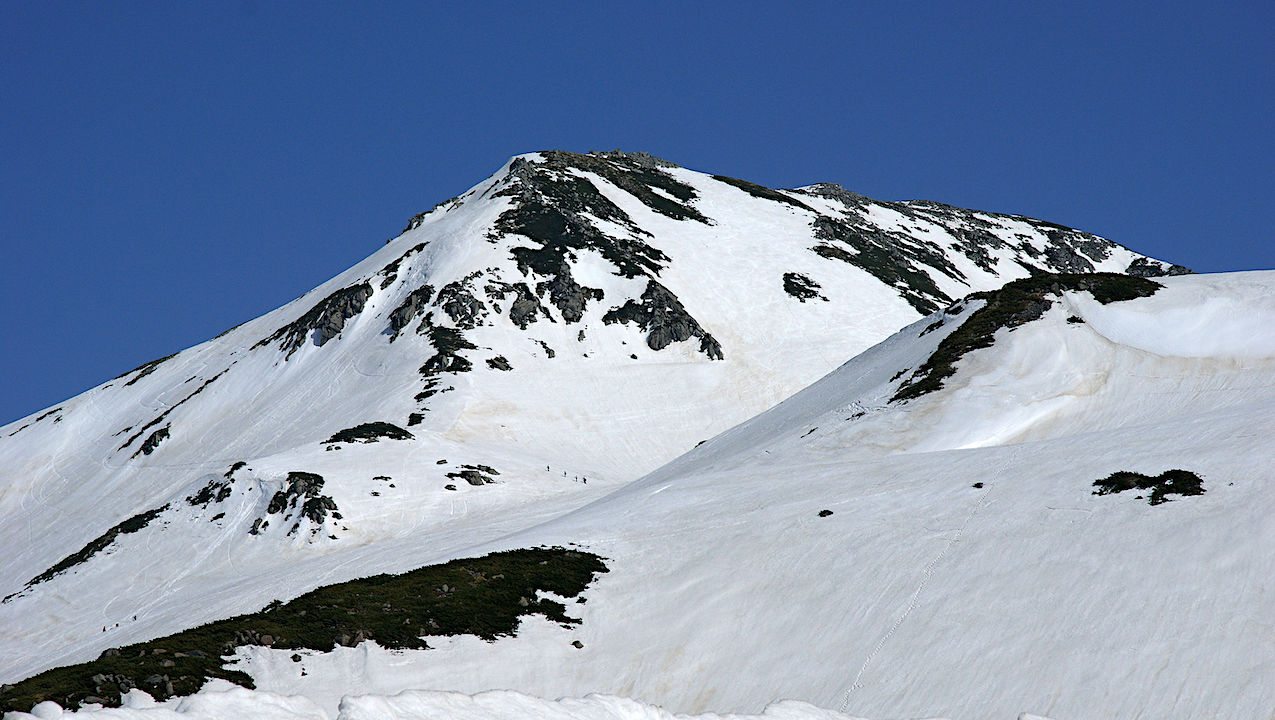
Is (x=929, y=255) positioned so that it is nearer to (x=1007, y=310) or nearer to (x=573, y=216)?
(x=573, y=216)

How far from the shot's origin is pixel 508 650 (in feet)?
119

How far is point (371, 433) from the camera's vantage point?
85812 millimetres

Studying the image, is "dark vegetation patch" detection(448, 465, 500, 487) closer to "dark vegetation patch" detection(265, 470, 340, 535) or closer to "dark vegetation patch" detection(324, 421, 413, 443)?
"dark vegetation patch" detection(324, 421, 413, 443)

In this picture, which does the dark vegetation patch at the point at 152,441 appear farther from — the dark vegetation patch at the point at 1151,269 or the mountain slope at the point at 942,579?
the dark vegetation patch at the point at 1151,269

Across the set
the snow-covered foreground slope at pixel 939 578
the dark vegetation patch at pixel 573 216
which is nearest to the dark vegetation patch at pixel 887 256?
the dark vegetation patch at pixel 573 216

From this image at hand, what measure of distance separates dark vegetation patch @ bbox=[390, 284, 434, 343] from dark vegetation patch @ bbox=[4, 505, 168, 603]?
37.9 m

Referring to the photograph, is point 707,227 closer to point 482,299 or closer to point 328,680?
point 482,299

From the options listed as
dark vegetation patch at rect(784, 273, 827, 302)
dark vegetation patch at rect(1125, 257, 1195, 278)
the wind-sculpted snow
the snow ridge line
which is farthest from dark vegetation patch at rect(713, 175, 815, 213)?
the wind-sculpted snow

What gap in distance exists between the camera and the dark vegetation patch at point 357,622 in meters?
28.7

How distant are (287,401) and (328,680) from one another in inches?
3091

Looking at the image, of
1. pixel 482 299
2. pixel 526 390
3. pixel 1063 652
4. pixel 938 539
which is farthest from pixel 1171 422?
pixel 482 299

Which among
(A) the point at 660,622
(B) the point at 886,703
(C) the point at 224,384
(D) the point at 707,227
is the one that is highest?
(D) the point at 707,227

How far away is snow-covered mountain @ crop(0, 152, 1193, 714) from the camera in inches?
1531

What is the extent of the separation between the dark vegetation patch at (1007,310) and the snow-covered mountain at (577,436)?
0.81 metres
